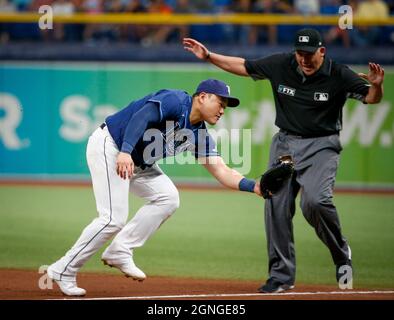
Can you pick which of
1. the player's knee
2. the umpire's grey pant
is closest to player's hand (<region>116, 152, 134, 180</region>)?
the player's knee

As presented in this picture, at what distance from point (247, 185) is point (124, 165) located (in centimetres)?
95

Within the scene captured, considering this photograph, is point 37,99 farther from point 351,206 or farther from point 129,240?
point 129,240

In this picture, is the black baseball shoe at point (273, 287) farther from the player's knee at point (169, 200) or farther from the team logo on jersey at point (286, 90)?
the team logo on jersey at point (286, 90)

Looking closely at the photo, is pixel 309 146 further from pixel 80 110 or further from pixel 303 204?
pixel 80 110

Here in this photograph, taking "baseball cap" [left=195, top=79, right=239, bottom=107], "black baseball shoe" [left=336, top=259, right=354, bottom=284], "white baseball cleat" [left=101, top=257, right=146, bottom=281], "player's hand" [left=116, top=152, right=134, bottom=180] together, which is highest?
"baseball cap" [left=195, top=79, right=239, bottom=107]

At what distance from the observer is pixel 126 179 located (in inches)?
260

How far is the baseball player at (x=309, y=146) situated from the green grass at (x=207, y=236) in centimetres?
86

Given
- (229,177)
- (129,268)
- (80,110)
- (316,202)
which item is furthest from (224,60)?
(80,110)

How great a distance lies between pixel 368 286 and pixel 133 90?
812 cm

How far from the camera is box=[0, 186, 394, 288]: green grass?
8.48m

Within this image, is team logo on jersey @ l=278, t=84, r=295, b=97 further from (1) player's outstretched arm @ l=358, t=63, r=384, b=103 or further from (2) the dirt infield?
(2) the dirt infield

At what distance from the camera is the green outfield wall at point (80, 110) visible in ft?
48.2

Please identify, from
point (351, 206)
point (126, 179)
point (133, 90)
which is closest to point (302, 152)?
point (126, 179)

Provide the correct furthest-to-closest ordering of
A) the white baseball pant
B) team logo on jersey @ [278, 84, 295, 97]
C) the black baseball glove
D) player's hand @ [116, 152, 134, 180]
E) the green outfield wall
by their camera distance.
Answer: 1. the green outfield wall
2. team logo on jersey @ [278, 84, 295, 97]
3. the white baseball pant
4. the black baseball glove
5. player's hand @ [116, 152, 134, 180]
